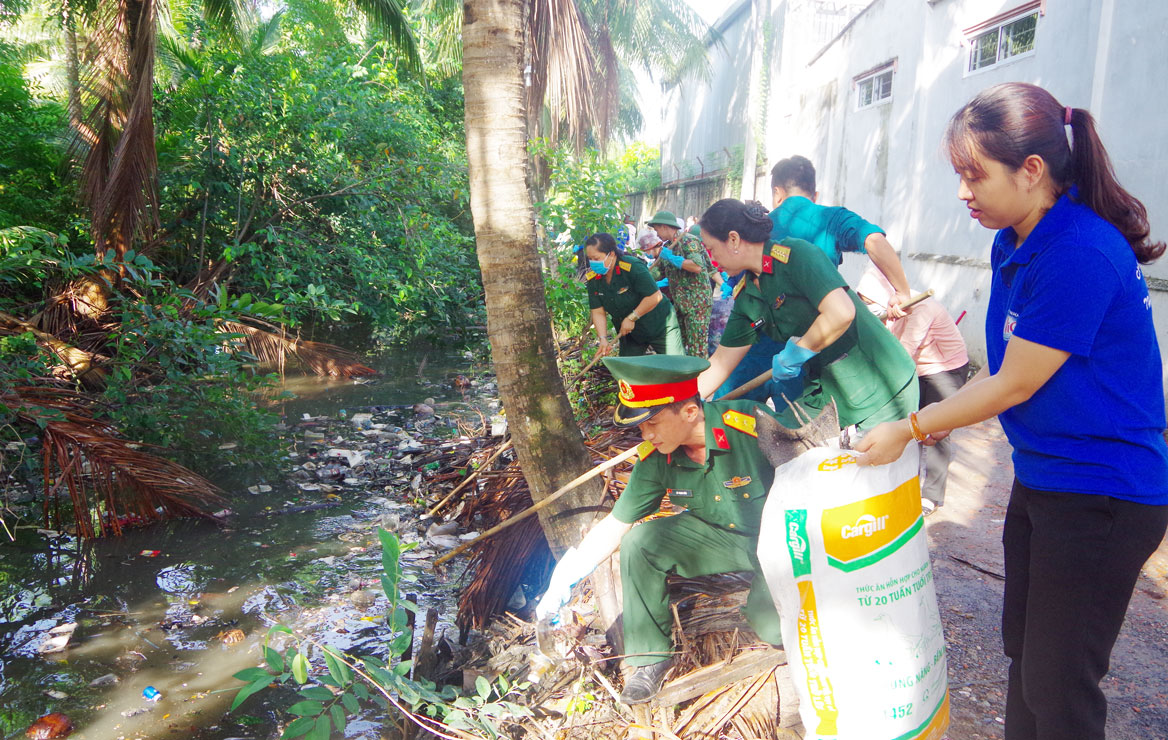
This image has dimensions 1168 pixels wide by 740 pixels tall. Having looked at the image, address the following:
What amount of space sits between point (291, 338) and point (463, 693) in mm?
6532

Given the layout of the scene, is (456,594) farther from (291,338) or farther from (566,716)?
(291,338)

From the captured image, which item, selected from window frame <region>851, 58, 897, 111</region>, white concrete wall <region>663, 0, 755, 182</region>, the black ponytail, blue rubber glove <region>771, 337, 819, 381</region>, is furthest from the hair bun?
white concrete wall <region>663, 0, 755, 182</region>

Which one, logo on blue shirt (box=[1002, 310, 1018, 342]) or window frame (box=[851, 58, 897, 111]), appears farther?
window frame (box=[851, 58, 897, 111])

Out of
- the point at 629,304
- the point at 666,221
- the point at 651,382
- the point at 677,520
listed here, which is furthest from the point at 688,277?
the point at 651,382

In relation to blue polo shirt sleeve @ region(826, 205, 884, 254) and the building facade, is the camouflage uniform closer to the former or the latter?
the building facade

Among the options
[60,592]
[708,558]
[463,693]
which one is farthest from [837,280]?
[60,592]

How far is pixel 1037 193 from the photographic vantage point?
162 cm

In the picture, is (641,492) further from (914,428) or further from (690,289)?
(690,289)

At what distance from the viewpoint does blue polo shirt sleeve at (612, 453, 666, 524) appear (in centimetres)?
257

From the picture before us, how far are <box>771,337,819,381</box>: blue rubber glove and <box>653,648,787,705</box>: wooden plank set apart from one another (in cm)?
99

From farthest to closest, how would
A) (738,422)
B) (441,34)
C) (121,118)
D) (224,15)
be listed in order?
(441,34) → (224,15) → (121,118) → (738,422)

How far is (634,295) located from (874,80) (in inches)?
314

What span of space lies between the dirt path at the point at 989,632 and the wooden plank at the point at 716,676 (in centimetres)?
63

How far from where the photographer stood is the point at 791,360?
288cm
